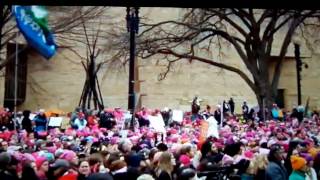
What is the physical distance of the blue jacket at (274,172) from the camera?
30.8 ft

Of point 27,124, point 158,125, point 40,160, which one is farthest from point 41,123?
point 40,160

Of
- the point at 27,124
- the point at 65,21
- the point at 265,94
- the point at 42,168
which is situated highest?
the point at 65,21

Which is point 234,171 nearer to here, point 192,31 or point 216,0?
point 216,0

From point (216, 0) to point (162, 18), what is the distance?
1367 inches

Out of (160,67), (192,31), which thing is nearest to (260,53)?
(192,31)

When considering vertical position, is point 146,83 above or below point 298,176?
above

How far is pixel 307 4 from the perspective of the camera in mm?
9398

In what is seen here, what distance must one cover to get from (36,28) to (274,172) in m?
4.59

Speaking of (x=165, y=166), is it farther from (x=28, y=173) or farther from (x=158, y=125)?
(x=158, y=125)

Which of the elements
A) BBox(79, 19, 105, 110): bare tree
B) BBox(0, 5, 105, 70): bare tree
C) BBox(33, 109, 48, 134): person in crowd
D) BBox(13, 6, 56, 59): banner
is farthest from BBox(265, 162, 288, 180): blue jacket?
BBox(79, 19, 105, 110): bare tree

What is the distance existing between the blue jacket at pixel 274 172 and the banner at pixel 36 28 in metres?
4.04

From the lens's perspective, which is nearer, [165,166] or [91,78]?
[165,166]

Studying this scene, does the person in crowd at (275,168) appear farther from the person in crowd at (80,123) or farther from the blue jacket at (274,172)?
the person in crowd at (80,123)

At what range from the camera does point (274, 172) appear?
31.0 ft
